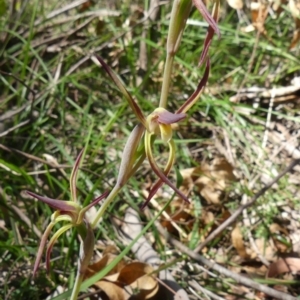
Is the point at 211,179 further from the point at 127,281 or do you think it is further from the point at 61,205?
the point at 61,205

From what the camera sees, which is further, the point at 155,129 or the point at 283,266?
the point at 283,266

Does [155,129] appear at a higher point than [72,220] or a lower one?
higher

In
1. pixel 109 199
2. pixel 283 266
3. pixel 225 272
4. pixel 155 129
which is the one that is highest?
pixel 155 129

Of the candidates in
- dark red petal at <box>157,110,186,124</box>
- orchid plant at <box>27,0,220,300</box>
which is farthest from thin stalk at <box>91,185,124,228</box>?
dark red petal at <box>157,110,186,124</box>

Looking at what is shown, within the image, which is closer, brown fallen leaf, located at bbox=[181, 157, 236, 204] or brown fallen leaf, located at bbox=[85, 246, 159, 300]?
brown fallen leaf, located at bbox=[85, 246, 159, 300]

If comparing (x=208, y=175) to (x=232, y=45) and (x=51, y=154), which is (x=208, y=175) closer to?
(x=51, y=154)

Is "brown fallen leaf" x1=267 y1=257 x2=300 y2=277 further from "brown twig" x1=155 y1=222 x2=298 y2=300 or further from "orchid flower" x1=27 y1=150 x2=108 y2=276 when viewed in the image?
"orchid flower" x1=27 y1=150 x2=108 y2=276

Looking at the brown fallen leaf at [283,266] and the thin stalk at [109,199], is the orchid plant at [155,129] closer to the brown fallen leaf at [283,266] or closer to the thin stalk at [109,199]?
the thin stalk at [109,199]

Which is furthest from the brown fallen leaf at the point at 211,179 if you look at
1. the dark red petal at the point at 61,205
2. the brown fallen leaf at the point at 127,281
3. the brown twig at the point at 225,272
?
the dark red petal at the point at 61,205

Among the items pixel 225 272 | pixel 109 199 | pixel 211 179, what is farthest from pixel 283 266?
pixel 109 199
